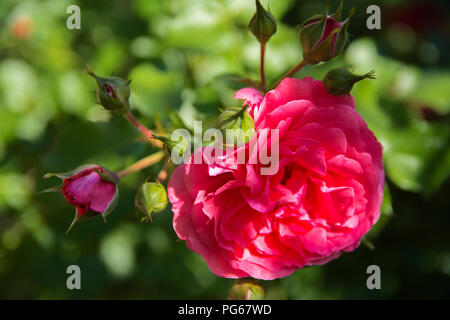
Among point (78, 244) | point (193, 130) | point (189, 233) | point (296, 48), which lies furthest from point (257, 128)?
point (78, 244)

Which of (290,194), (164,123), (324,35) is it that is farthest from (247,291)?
(324,35)

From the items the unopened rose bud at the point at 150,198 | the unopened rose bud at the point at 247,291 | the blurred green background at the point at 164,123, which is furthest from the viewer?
the blurred green background at the point at 164,123

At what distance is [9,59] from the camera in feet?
8.18

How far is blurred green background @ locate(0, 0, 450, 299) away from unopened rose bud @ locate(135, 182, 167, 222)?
298 mm

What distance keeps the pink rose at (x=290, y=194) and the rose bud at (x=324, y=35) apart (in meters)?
0.11

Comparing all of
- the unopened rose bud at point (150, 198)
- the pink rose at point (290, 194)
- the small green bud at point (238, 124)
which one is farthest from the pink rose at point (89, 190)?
the small green bud at point (238, 124)

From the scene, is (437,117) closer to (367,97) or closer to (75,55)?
(367,97)

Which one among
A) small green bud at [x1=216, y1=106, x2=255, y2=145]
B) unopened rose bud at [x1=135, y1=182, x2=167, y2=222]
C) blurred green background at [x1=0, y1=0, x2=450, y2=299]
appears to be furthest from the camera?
blurred green background at [x1=0, y1=0, x2=450, y2=299]

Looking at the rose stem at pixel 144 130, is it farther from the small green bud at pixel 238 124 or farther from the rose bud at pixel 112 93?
the small green bud at pixel 238 124

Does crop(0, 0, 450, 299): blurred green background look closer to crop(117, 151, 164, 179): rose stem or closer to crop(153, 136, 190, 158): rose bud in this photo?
crop(117, 151, 164, 179): rose stem

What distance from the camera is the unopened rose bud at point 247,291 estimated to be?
1263 mm

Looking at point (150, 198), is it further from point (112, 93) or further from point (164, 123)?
point (164, 123)

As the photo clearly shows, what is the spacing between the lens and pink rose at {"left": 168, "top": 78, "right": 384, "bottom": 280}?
1016 millimetres

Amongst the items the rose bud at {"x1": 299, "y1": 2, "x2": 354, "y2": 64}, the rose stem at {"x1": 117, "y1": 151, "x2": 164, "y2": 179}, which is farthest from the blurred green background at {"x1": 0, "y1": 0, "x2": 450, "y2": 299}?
the rose bud at {"x1": 299, "y1": 2, "x2": 354, "y2": 64}
